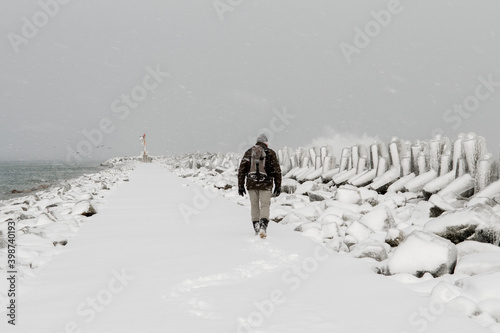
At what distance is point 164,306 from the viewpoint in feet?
10.3

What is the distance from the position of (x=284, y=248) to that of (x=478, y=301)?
2.49m

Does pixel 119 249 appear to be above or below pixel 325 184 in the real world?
above

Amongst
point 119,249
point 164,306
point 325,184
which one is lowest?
point 325,184

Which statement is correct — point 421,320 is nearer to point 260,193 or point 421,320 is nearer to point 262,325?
point 262,325

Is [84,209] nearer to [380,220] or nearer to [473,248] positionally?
[380,220]

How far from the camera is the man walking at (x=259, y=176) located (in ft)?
20.3

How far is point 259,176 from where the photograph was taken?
20.5 ft

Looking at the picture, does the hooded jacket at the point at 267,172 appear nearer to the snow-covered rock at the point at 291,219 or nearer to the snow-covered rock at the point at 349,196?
the snow-covered rock at the point at 291,219

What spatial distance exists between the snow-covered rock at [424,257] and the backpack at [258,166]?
105 inches

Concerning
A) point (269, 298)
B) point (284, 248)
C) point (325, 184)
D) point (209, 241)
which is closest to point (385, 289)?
point (269, 298)

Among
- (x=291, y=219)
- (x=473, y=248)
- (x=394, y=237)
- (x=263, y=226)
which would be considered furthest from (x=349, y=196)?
(x=473, y=248)

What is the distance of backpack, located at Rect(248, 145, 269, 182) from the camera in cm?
626

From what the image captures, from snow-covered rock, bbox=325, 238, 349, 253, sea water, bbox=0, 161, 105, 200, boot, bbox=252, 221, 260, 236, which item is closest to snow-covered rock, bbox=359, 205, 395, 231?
snow-covered rock, bbox=325, 238, 349, 253

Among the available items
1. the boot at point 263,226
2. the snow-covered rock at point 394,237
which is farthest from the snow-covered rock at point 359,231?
the boot at point 263,226
